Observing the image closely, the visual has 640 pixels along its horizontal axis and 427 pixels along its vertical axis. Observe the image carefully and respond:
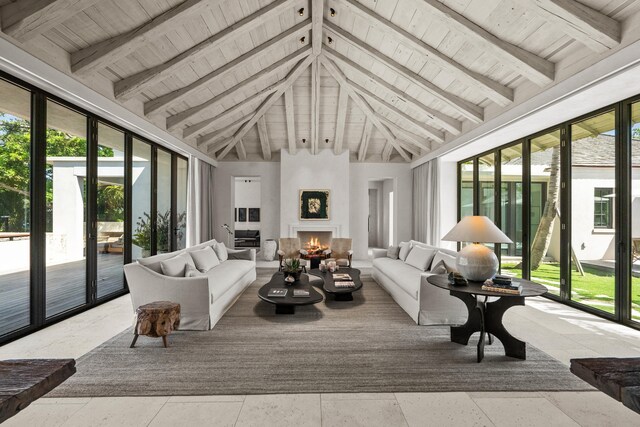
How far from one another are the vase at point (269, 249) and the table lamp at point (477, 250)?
5.83 meters

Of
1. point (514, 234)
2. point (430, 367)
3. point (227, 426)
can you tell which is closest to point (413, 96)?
point (514, 234)

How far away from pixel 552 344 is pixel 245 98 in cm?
576

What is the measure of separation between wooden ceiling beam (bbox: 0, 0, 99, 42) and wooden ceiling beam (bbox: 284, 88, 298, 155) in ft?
12.9

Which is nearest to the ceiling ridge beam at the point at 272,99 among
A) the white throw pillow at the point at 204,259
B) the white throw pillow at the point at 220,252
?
the white throw pillow at the point at 220,252

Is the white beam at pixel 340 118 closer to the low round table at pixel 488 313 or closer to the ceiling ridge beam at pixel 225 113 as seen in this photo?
the ceiling ridge beam at pixel 225 113

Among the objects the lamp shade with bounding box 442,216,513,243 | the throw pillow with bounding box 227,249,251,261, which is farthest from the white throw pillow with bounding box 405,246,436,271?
the throw pillow with bounding box 227,249,251,261

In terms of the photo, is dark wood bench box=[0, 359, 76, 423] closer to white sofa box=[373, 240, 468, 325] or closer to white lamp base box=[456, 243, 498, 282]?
white lamp base box=[456, 243, 498, 282]

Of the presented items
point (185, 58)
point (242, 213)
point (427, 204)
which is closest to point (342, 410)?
point (185, 58)

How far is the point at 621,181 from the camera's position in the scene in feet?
11.5

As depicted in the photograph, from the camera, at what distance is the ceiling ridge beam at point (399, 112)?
5.87 meters

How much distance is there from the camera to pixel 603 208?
12.4ft

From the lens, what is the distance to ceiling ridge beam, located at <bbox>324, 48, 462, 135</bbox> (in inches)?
200

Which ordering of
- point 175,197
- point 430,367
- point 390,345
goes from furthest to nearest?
point 175,197 < point 390,345 < point 430,367

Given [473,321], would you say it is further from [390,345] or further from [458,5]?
[458,5]
